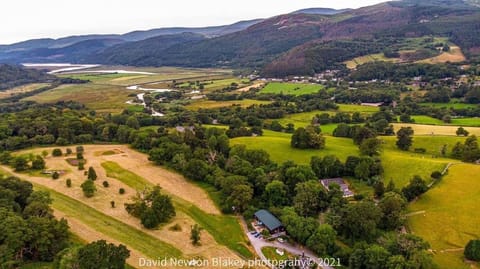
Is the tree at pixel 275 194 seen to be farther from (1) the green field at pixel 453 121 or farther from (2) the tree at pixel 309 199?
(1) the green field at pixel 453 121

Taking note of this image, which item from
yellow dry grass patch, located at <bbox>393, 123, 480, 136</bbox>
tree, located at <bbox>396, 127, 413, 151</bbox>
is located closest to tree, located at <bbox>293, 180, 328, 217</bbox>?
tree, located at <bbox>396, 127, 413, 151</bbox>

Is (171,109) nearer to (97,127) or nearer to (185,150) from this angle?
(97,127)

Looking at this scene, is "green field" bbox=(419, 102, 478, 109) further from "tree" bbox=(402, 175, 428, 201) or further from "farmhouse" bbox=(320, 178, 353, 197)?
"tree" bbox=(402, 175, 428, 201)

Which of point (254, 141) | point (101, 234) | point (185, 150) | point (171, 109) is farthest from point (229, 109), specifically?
point (101, 234)

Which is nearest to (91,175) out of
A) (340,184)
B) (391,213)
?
(340,184)

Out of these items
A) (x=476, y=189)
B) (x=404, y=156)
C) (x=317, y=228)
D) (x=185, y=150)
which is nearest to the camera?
(x=317, y=228)

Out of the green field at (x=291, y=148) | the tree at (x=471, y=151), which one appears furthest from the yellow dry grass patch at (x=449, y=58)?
the green field at (x=291, y=148)
